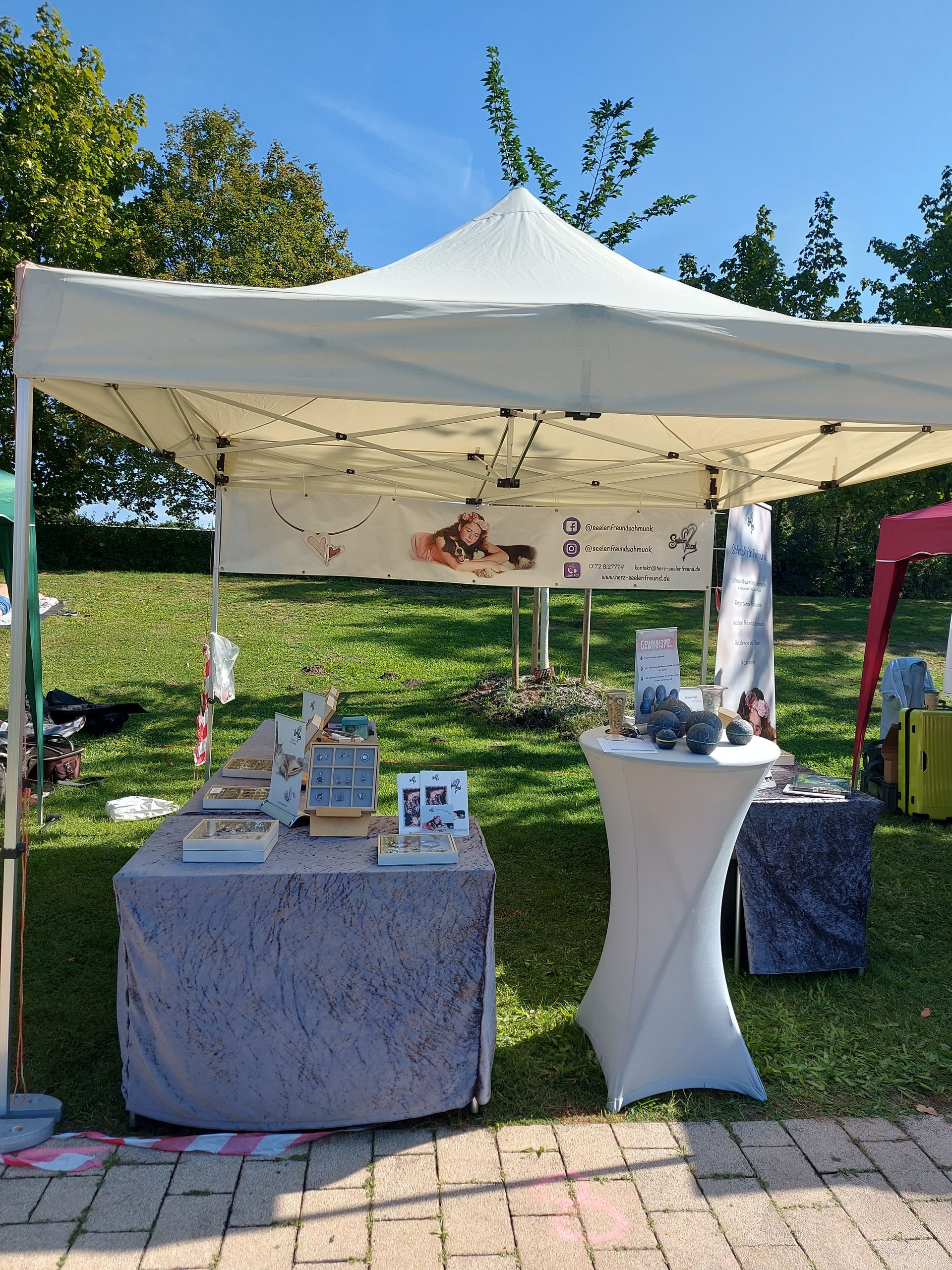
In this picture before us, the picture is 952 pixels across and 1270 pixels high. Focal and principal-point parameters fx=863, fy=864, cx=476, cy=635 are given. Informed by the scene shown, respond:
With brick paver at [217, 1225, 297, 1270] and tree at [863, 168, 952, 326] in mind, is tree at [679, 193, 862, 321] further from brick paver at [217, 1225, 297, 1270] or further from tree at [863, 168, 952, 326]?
brick paver at [217, 1225, 297, 1270]

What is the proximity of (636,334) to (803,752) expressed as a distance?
560 cm

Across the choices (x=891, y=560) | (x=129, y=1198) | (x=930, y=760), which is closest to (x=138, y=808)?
(x=129, y=1198)

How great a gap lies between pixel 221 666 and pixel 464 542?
1.38 m

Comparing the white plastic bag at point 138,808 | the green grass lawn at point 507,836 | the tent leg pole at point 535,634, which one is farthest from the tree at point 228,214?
the white plastic bag at point 138,808

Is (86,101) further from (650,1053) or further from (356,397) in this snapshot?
(650,1053)

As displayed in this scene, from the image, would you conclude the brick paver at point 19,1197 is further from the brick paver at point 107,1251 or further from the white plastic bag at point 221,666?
the white plastic bag at point 221,666

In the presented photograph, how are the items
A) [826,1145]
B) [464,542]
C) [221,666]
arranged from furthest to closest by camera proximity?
[464,542] → [221,666] → [826,1145]

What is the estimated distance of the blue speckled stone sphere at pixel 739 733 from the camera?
2518mm

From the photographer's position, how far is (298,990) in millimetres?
2246

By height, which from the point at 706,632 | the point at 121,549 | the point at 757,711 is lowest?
the point at 757,711

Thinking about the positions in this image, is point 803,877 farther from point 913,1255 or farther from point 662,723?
point 913,1255

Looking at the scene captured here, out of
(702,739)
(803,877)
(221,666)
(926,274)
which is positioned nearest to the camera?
(702,739)

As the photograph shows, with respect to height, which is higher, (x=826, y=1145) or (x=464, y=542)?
(x=464, y=542)

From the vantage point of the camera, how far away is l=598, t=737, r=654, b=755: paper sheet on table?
2.42m
